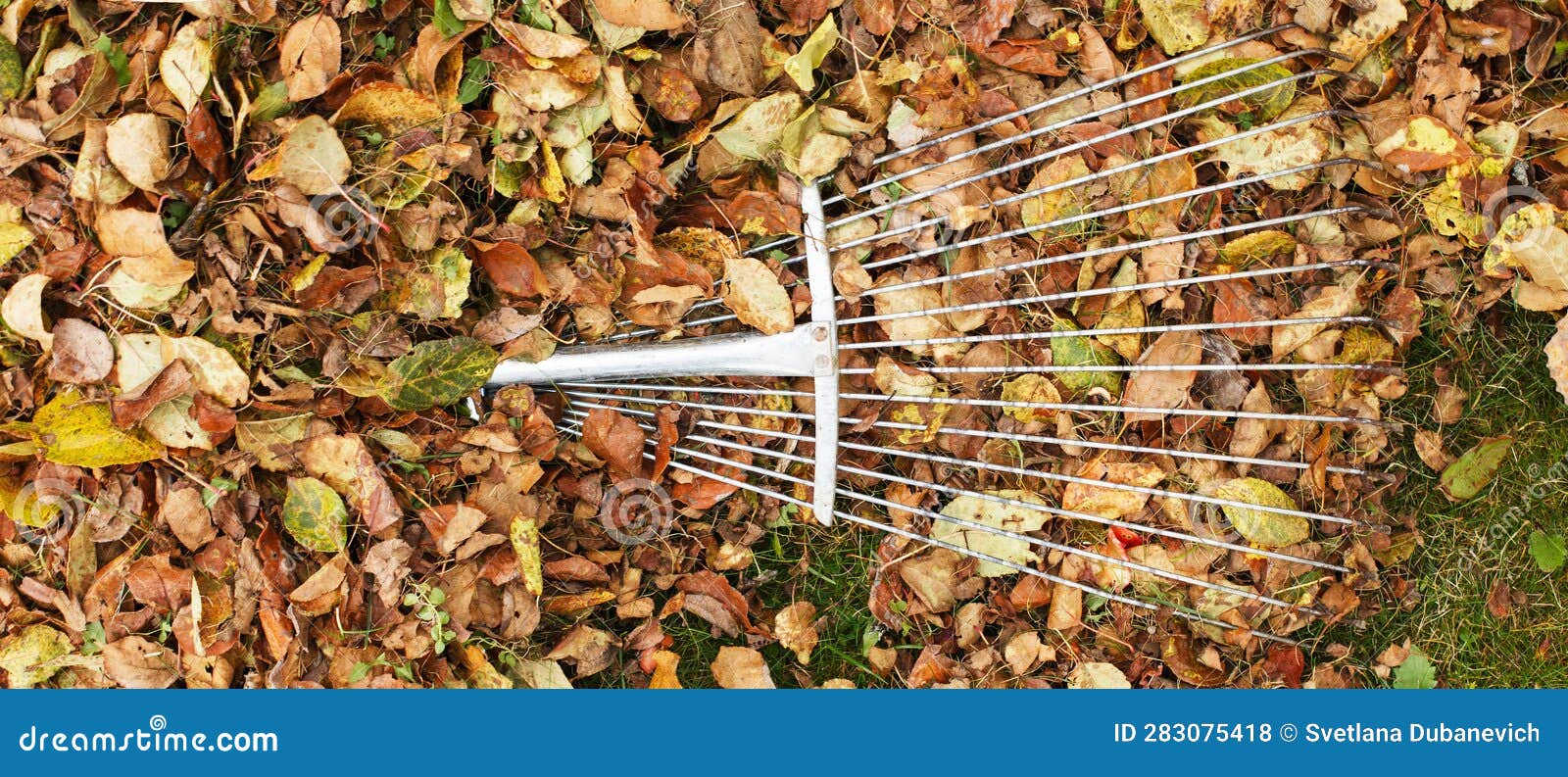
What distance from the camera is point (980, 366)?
7.55 feet


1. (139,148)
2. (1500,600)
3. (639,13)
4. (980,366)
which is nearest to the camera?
(139,148)

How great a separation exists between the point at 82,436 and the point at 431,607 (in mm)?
713

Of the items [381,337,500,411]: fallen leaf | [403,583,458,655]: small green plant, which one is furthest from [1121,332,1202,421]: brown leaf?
[403,583,458,655]: small green plant

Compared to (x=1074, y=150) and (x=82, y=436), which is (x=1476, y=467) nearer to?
(x=1074, y=150)

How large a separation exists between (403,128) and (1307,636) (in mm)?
2127

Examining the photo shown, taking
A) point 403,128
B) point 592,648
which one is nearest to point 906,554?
point 592,648

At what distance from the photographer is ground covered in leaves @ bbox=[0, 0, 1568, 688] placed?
205 centimetres

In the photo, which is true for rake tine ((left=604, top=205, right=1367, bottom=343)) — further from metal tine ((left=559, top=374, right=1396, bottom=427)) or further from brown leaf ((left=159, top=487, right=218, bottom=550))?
brown leaf ((left=159, top=487, right=218, bottom=550))

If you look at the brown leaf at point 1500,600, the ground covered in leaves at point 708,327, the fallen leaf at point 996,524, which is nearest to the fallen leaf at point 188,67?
the ground covered in leaves at point 708,327

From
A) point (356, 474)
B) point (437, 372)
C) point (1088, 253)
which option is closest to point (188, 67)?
point (437, 372)

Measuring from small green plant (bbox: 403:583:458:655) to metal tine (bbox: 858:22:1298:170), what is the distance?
1.11m

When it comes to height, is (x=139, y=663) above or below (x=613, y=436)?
below

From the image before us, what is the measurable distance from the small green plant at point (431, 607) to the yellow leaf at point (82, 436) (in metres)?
0.55

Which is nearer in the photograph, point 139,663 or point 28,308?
point 28,308
